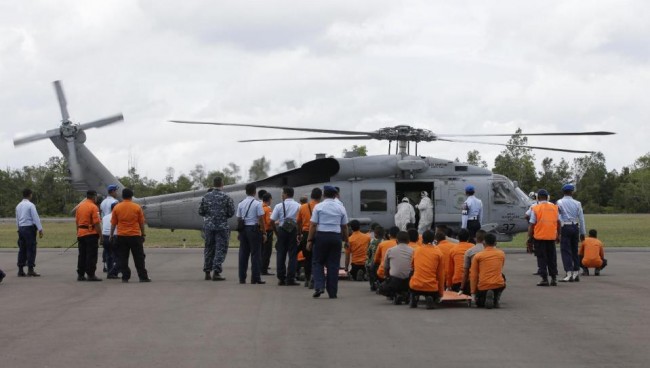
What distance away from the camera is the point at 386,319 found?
11.8 meters

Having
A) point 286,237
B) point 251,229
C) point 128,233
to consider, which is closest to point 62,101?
point 128,233

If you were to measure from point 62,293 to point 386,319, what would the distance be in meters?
6.15

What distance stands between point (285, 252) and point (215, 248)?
57.8 inches

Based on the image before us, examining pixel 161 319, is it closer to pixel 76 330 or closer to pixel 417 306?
pixel 76 330

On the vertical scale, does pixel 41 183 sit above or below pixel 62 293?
above

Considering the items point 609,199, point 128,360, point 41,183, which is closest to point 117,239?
point 128,360

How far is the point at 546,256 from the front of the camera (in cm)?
1706

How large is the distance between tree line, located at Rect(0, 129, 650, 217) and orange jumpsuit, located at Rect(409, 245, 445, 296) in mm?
59818

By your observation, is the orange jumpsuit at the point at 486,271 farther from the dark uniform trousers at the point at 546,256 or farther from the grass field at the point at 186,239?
the grass field at the point at 186,239

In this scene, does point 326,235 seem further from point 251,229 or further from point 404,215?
point 404,215

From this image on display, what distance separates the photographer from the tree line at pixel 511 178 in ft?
265

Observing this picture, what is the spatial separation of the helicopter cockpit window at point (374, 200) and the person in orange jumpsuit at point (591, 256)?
26.6ft

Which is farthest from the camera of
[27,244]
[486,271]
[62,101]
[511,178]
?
[511,178]

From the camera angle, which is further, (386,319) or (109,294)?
(109,294)
